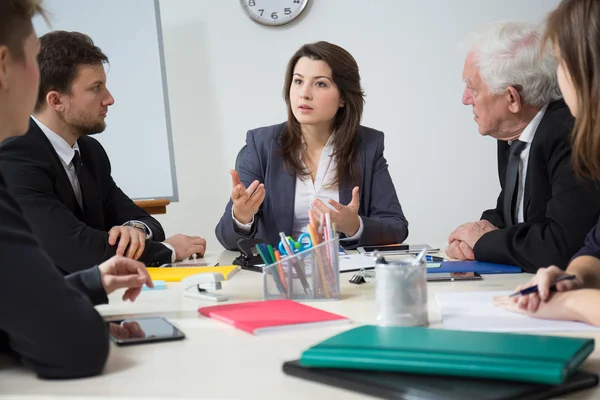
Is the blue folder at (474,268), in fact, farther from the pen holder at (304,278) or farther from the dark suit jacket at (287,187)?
the dark suit jacket at (287,187)

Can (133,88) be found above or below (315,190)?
above

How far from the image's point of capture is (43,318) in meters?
0.93

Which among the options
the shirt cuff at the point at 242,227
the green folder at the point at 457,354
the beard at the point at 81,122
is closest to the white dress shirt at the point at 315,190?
the shirt cuff at the point at 242,227

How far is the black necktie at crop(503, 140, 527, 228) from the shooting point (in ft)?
7.32

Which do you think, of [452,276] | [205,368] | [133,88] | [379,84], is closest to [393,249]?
[452,276]

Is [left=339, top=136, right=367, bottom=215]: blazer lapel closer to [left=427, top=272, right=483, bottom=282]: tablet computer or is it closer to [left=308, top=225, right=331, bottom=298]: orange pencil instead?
[left=427, top=272, right=483, bottom=282]: tablet computer

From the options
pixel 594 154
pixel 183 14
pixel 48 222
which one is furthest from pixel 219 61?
pixel 594 154

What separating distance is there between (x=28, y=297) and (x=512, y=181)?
1.67 metres

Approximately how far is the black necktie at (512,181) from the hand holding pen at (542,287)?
98cm

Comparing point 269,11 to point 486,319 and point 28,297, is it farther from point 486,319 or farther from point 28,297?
point 28,297

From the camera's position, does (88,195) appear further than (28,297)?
Yes

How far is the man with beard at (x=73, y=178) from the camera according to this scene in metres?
2.13

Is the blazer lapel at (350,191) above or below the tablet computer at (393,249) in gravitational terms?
above

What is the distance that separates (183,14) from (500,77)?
2.66 m
